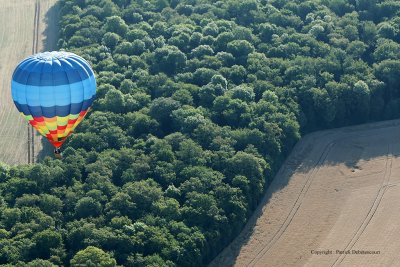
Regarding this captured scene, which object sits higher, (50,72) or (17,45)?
(50,72)

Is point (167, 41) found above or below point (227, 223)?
above

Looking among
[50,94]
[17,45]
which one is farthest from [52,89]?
[17,45]

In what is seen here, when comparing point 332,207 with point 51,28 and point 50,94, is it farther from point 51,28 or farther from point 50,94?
point 51,28

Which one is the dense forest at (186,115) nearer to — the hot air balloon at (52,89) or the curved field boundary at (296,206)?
the curved field boundary at (296,206)

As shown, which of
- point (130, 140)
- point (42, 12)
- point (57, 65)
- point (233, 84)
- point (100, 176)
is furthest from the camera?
point (42, 12)

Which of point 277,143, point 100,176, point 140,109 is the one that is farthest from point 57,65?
point 277,143

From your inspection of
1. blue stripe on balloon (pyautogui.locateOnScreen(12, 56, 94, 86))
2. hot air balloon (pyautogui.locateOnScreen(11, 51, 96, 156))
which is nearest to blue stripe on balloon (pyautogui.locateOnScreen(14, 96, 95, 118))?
hot air balloon (pyautogui.locateOnScreen(11, 51, 96, 156))

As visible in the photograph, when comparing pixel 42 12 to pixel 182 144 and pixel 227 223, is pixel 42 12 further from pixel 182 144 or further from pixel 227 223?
pixel 227 223
